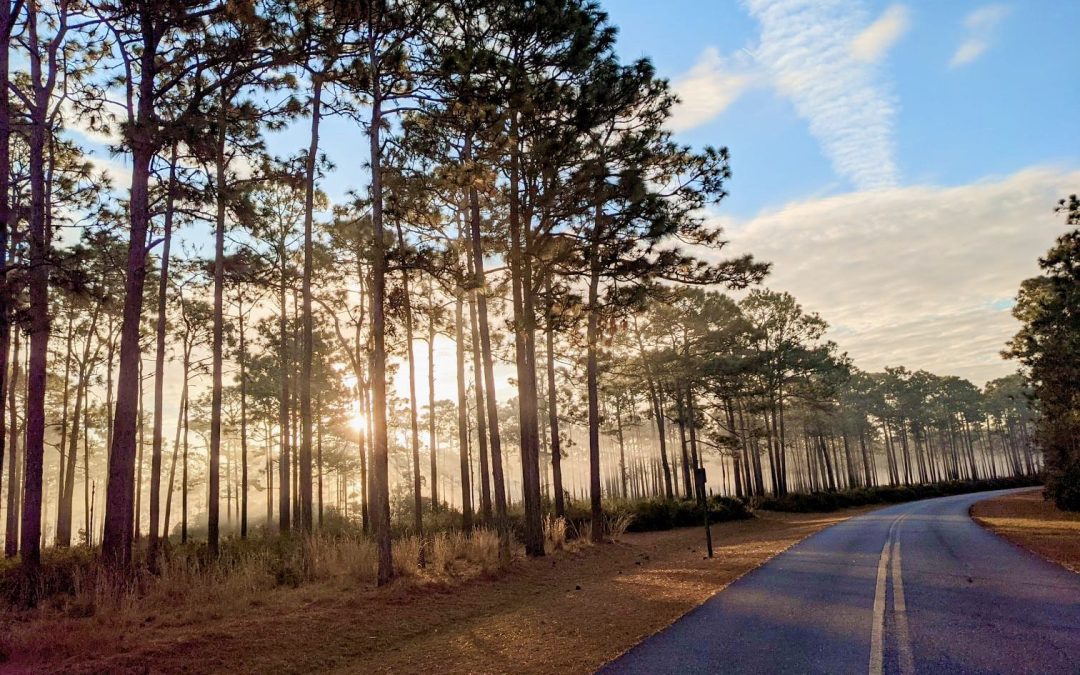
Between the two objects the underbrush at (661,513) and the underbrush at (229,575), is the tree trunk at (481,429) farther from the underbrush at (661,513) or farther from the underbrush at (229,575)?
the underbrush at (229,575)

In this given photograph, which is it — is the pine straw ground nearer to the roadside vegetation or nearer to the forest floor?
the forest floor

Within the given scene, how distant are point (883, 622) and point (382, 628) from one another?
652cm

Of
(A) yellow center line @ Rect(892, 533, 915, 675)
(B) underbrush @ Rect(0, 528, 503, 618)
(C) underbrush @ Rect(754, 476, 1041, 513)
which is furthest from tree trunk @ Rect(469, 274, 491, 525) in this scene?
(C) underbrush @ Rect(754, 476, 1041, 513)

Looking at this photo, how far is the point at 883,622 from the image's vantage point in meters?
6.91

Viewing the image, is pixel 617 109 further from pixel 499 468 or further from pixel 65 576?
pixel 65 576

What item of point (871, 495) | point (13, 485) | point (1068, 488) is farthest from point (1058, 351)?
point (13, 485)

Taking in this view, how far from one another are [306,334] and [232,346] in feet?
41.0

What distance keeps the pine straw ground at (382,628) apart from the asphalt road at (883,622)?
0.71 m

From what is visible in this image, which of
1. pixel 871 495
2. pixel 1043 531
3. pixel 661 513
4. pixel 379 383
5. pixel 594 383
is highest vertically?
pixel 594 383

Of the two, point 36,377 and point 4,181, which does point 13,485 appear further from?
point 4,181

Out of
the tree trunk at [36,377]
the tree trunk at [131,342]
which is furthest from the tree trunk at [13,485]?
the tree trunk at [131,342]

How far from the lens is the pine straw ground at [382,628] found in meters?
6.27

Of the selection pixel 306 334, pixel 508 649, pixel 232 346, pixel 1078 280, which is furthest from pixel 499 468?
pixel 1078 280

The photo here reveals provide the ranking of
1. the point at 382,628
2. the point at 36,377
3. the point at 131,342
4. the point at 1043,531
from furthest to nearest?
1. the point at 1043,531
2. the point at 36,377
3. the point at 131,342
4. the point at 382,628
